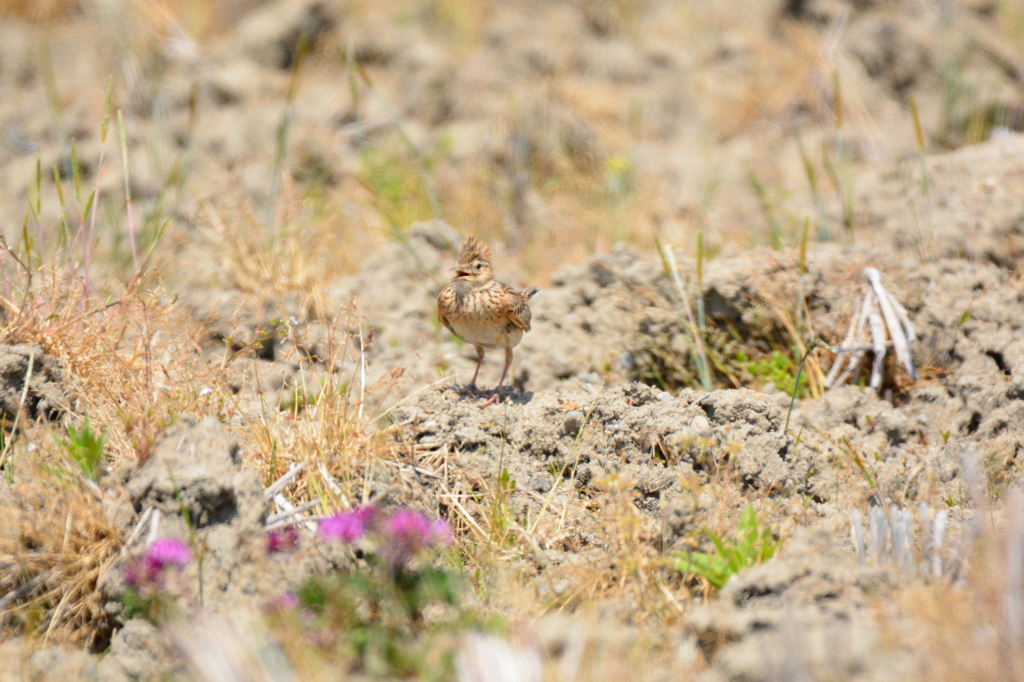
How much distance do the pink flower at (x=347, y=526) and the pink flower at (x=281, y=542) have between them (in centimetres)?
10

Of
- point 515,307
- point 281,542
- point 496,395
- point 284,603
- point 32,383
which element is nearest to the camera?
point 284,603

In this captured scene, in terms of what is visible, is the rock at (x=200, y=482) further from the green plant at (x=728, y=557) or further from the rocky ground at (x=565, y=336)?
the green plant at (x=728, y=557)

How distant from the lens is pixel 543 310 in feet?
17.2

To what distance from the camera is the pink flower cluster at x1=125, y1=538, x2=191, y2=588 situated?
97.2 inches

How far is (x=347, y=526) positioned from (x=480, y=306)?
1.79 m

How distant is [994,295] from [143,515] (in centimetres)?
472

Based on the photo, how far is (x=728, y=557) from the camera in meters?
2.75

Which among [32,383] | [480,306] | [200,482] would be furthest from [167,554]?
[480,306]

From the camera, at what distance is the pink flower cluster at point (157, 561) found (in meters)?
2.47

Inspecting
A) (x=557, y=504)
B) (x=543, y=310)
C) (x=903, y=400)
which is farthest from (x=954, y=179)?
(x=557, y=504)

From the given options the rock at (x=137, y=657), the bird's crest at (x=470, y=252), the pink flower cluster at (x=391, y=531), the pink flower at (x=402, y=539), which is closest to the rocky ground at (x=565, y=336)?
the rock at (x=137, y=657)

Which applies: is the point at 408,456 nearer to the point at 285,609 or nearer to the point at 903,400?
the point at 285,609

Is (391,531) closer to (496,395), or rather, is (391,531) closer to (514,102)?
(496,395)

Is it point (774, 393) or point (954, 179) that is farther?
point (954, 179)
